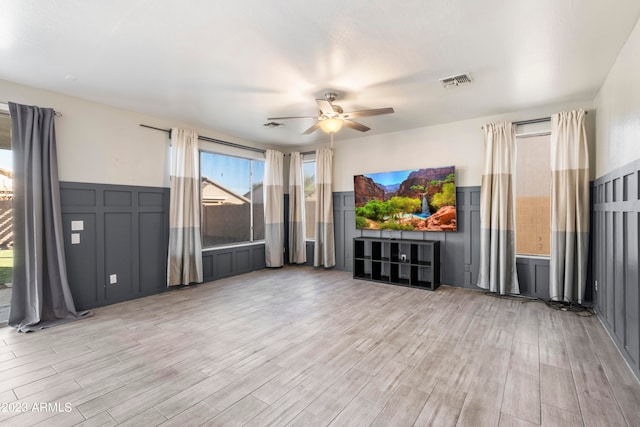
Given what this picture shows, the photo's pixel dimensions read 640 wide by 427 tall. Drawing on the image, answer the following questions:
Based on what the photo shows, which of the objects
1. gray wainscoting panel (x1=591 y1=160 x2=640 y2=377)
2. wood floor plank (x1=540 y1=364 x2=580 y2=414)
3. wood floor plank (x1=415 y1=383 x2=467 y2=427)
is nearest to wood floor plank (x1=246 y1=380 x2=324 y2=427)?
wood floor plank (x1=415 y1=383 x2=467 y2=427)

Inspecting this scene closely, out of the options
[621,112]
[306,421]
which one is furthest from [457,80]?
[306,421]

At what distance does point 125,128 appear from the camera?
4.32 metres

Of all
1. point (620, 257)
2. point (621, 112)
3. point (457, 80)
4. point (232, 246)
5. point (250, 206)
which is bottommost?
point (232, 246)

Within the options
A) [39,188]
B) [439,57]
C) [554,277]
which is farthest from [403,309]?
[39,188]

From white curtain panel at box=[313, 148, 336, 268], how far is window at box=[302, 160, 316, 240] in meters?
0.39

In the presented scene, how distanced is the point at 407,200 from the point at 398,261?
43.6 inches

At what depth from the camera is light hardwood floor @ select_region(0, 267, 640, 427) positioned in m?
1.94

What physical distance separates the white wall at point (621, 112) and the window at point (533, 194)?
0.66 m

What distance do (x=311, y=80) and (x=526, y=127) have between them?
3356mm

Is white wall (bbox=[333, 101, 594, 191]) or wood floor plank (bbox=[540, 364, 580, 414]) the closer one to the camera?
wood floor plank (bbox=[540, 364, 580, 414])

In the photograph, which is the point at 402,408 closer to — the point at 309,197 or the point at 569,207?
the point at 569,207

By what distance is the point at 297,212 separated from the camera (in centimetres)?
671

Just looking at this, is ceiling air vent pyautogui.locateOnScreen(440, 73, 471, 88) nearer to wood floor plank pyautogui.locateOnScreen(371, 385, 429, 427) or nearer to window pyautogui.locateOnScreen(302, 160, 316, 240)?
wood floor plank pyautogui.locateOnScreen(371, 385, 429, 427)

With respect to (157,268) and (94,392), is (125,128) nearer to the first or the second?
(157,268)
